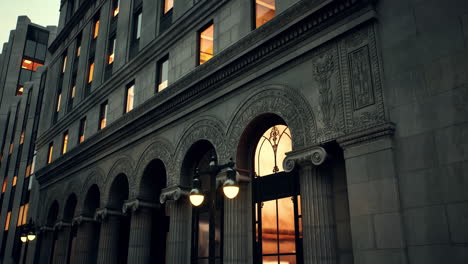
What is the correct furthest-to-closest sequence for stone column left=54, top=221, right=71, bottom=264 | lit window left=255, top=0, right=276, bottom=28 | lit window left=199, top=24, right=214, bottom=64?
stone column left=54, top=221, right=71, bottom=264 → lit window left=199, top=24, right=214, bottom=64 → lit window left=255, top=0, right=276, bottom=28

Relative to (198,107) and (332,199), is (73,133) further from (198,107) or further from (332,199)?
(332,199)

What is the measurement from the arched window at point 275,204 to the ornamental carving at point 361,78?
334 centimetres

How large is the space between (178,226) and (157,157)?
3814 mm

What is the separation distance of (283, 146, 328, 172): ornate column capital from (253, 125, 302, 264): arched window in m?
0.86

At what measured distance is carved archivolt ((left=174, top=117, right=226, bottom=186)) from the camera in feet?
55.1

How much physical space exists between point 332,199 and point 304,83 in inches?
151

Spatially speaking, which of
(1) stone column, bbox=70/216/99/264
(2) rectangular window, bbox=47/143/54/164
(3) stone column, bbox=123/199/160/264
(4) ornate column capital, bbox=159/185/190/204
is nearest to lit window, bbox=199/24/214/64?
(4) ornate column capital, bbox=159/185/190/204

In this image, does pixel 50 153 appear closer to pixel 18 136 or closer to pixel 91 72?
pixel 91 72

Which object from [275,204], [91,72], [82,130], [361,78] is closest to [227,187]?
[275,204]

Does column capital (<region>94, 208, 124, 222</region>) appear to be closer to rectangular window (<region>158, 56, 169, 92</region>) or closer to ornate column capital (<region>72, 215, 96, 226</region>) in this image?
ornate column capital (<region>72, 215, 96, 226</region>)

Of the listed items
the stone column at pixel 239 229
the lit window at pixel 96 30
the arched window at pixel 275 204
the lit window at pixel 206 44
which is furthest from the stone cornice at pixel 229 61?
the lit window at pixel 96 30

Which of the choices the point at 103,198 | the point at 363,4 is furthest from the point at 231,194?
the point at 103,198

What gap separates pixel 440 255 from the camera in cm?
945

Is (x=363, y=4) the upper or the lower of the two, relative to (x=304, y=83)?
upper
